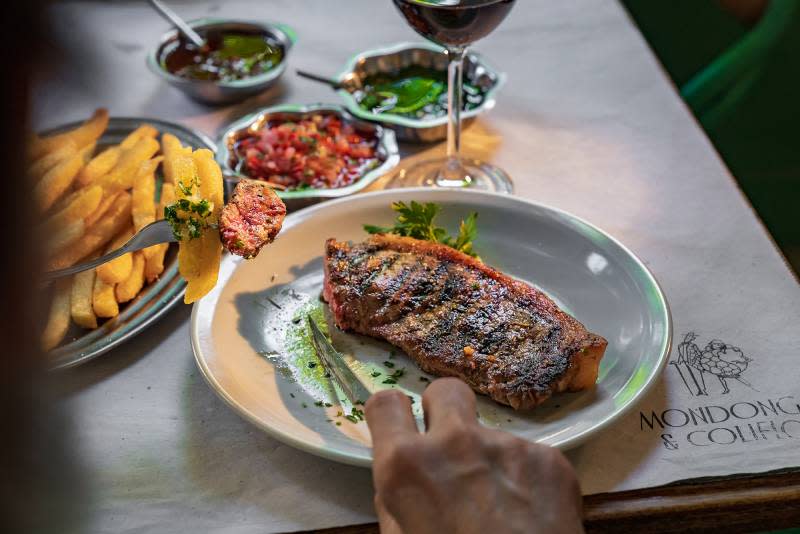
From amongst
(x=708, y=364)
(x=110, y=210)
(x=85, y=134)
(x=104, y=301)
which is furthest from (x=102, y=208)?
(x=708, y=364)

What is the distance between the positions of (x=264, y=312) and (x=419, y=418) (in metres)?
0.58

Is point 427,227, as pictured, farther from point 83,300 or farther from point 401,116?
point 83,300

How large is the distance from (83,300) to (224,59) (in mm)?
1481

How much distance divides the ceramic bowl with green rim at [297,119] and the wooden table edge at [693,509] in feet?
3.82

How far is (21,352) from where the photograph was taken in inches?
14.2

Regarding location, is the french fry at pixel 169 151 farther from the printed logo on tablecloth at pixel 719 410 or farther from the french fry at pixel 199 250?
the printed logo on tablecloth at pixel 719 410

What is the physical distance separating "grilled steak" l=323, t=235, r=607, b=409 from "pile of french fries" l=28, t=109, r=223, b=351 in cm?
38

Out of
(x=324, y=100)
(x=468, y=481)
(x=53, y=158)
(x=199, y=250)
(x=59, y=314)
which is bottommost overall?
(x=324, y=100)

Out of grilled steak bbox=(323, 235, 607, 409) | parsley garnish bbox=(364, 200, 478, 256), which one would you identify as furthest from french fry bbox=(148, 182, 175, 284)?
parsley garnish bbox=(364, 200, 478, 256)

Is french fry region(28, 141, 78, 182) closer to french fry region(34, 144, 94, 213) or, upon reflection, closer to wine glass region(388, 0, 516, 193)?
french fry region(34, 144, 94, 213)

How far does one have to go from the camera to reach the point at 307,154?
8.71 ft

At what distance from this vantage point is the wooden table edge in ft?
5.22

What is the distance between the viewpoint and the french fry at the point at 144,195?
2268 millimetres

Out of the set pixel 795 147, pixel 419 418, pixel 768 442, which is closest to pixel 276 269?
pixel 419 418
